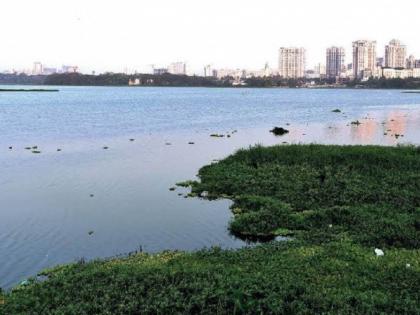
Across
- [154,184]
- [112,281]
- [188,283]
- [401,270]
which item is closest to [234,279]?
[188,283]

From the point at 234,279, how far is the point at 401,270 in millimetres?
4708

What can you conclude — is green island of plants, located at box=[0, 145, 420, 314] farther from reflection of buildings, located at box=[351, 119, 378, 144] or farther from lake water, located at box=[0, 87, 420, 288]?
reflection of buildings, located at box=[351, 119, 378, 144]

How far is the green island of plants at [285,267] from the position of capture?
12.3m

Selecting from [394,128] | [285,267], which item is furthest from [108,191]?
[394,128]

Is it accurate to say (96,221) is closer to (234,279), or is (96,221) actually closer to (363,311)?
(234,279)

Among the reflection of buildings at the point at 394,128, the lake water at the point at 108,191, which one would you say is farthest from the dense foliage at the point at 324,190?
the reflection of buildings at the point at 394,128

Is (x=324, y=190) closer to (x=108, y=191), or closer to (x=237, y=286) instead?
(x=108, y=191)

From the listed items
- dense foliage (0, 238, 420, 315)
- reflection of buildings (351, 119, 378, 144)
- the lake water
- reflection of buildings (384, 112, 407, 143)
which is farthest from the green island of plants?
reflection of buildings (384, 112, 407, 143)

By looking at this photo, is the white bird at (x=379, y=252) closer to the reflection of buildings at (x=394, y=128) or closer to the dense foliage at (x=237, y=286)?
the dense foliage at (x=237, y=286)

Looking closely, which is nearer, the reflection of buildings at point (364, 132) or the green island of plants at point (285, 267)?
the green island of plants at point (285, 267)

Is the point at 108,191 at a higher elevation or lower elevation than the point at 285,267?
lower

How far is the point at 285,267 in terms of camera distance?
49.0 ft

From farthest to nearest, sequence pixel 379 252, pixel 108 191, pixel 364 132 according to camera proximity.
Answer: pixel 364 132
pixel 108 191
pixel 379 252

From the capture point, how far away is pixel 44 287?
1387 centimetres
